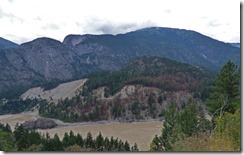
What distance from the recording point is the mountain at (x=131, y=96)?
63375 millimetres

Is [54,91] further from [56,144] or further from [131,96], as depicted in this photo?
[56,144]

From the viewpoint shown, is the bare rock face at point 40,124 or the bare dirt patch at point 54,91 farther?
the bare dirt patch at point 54,91

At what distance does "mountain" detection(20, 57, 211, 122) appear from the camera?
63375 millimetres

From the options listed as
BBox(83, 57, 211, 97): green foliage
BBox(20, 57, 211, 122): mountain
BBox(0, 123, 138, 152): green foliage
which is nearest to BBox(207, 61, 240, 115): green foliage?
BBox(0, 123, 138, 152): green foliage

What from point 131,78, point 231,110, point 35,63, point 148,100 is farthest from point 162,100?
point 35,63

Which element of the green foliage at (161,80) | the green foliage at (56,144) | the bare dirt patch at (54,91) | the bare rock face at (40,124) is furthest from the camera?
the bare dirt patch at (54,91)

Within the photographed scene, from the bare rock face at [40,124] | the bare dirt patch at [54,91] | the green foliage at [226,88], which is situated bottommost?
the bare rock face at [40,124]

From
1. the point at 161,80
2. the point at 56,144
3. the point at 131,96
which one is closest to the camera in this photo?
the point at 56,144

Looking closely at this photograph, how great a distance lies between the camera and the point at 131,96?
68.1 meters

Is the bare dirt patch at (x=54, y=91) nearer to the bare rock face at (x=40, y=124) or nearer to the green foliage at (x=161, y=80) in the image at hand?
the green foliage at (x=161, y=80)

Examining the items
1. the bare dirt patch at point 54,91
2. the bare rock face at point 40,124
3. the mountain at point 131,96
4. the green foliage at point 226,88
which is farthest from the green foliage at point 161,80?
the green foliage at point 226,88

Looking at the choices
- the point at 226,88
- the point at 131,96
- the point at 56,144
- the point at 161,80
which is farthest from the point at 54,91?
the point at 226,88

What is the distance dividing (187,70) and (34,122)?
36.9m

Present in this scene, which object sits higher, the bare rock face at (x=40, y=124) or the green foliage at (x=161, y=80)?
the green foliage at (x=161, y=80)
